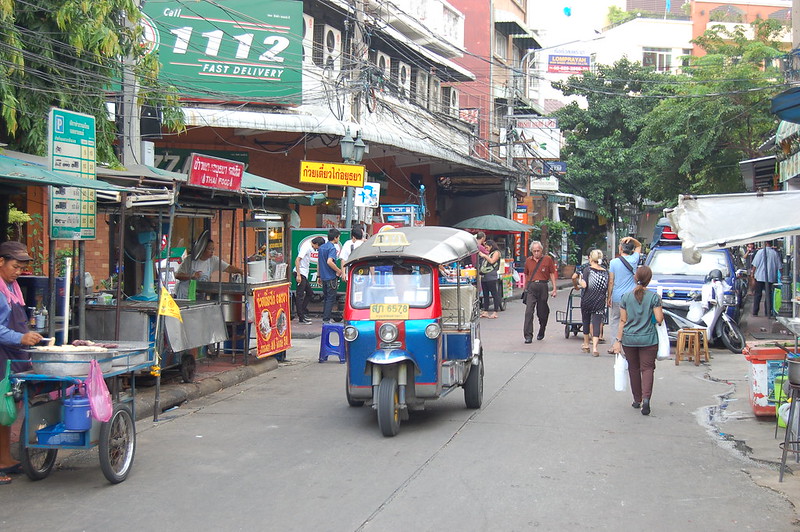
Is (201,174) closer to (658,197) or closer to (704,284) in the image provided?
(704,284)

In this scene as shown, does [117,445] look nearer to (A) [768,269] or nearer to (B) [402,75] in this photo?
(A) [768,269]

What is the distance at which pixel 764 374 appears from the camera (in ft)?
29.5

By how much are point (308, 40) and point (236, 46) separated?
257 centimetres

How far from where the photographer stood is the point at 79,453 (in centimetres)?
776

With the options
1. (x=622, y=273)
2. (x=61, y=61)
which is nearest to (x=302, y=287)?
(x=622, y=273)

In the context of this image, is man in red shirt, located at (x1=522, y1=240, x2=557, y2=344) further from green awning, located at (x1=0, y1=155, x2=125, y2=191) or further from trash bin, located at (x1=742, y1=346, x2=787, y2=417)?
green awning, located at (x1=0, y1=155, x2=125, y2=191)

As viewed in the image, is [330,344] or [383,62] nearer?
[330,344]

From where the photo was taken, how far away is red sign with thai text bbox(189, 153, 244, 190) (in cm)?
992

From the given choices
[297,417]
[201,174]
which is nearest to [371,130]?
[201,174]

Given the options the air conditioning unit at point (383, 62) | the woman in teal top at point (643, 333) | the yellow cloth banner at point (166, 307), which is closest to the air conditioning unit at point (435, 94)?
the air conditioning unit at point (383, 62)

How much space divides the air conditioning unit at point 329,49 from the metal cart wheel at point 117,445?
55.0ft

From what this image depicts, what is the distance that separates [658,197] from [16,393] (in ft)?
94.7

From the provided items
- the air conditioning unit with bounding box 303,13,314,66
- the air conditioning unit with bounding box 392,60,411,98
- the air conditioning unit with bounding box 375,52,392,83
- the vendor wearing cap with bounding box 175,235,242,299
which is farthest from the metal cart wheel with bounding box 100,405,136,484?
the air conditioning unit with bounding box 392,60,411,98

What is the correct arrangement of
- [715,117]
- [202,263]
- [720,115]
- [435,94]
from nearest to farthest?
1. [202,263]
2. [720,115]
3. [715,117]
4. [435,94]
